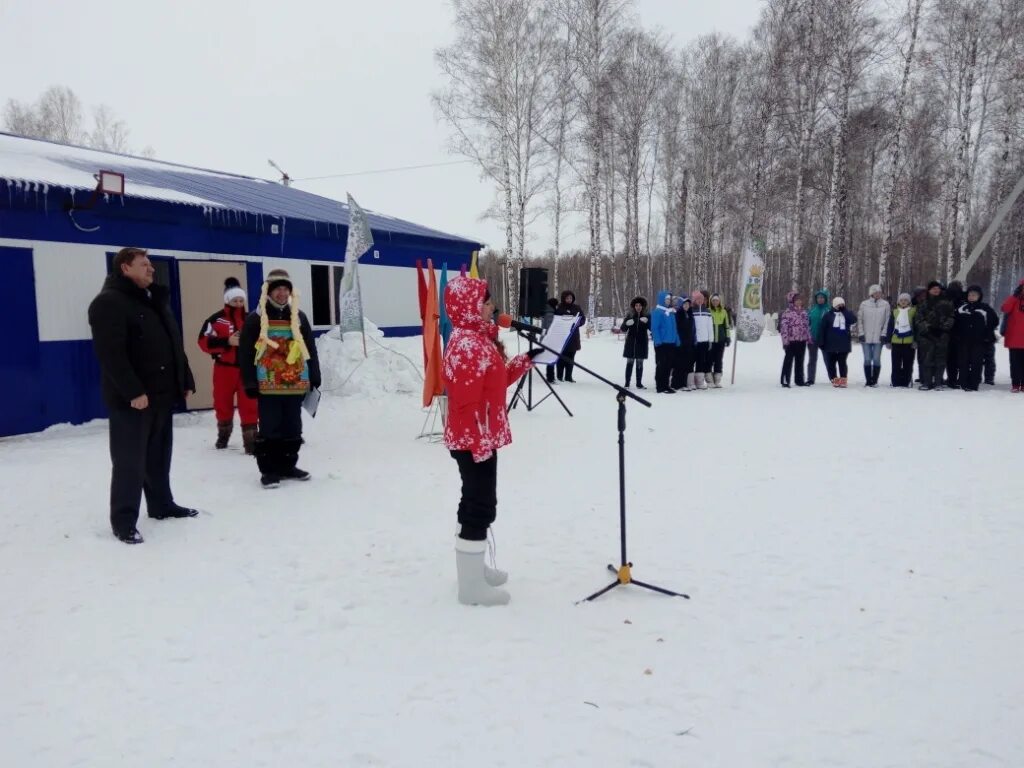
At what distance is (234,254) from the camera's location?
1018cm

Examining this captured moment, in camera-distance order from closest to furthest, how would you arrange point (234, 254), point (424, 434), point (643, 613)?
point (643, 613) < point (424, 434) < point (234, 254)

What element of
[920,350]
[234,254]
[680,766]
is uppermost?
[234,254]

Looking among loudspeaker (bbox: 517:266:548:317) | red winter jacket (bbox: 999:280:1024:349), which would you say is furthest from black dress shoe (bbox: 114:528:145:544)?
red winter jacket (bbox: 999:280:1024:349)

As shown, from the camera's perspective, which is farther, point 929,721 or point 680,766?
point 929,721

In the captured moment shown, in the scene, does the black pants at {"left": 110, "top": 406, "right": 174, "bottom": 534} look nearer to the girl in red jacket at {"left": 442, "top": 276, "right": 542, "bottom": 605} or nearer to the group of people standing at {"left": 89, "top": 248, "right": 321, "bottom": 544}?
the group of people standing at {"left": 89, "top": 248, "right": 321, "bottom": 544}

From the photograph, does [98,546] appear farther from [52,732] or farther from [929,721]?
[929,721]

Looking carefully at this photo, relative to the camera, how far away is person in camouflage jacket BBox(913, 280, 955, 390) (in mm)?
10707

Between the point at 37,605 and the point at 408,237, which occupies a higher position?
the point at 408,237

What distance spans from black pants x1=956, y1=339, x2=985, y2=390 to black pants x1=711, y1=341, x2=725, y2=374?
3.67m

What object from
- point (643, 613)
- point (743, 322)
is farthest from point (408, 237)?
point (643, 613)

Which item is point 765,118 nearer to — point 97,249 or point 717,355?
point 717,355

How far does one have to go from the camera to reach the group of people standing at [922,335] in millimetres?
10562

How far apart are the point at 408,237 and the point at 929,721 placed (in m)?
13.6

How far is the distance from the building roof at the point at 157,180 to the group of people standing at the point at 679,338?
5.75 meters
